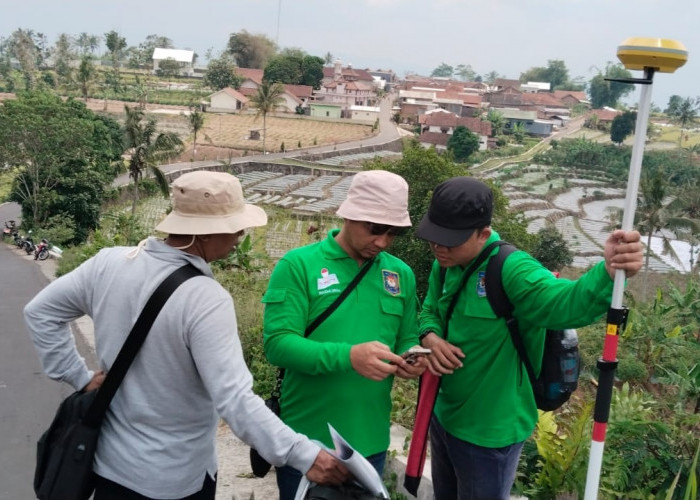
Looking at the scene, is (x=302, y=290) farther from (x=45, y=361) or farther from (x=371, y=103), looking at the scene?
(x=371, y=103)

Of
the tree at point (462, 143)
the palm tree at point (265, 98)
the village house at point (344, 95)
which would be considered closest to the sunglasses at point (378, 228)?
the palm tree at point (265, 98)

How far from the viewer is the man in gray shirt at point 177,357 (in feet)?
5.36

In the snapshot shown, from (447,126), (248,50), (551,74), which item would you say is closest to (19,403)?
(447,126)

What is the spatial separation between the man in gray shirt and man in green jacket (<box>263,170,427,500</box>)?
0.26m

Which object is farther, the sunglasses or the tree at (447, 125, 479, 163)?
the tree at (447, 125, 479, 163)

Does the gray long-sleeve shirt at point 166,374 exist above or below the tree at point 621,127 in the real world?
below

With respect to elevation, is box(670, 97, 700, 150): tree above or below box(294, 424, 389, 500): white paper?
above

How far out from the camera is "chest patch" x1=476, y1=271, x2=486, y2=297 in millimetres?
2016

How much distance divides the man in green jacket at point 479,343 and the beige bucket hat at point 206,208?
1.74 ft

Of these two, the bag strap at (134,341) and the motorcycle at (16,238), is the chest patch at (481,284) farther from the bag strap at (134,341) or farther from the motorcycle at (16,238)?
the motorcycle at (16,238)

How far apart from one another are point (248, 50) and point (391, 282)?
296 ft

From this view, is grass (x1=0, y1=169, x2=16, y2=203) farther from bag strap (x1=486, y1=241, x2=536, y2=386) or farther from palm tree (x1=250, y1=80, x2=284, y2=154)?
bag strap (x1=486, y1=241, x2=536, y2=386)

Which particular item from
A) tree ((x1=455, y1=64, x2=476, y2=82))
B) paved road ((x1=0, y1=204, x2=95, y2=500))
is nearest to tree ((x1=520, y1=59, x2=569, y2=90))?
tree ((x1=455, y1=64, x2=476, y2=82))

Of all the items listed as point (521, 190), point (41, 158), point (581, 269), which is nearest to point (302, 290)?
point (41, 158)
